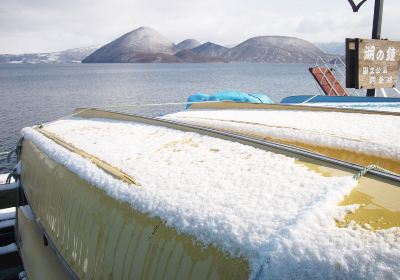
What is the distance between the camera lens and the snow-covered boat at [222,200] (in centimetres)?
153

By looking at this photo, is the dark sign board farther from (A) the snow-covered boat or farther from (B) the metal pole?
(A) the snow-covered boat

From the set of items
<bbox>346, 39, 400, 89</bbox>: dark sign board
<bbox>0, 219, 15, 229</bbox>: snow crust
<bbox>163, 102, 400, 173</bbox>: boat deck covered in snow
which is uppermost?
<bbox>346, 39, 400, 89</bbox>: dark sign board

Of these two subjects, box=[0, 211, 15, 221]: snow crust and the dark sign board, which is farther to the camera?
the dark sign board

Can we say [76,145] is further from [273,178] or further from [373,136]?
[373,136]

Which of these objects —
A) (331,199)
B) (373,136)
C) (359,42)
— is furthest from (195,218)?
(359,42)

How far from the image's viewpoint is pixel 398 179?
6.63ft

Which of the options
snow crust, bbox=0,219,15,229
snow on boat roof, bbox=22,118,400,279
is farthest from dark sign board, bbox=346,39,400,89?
snow crust, bbox=0,219,15,229

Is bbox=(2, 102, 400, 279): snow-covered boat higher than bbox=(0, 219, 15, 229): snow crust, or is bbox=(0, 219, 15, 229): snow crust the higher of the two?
bbox=(2, 102, 400, 279): snow-covered boat

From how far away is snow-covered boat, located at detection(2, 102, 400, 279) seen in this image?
1534mm

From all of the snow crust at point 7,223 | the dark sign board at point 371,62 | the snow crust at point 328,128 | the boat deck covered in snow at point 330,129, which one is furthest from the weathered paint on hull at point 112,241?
the dark sign board at point 371,62

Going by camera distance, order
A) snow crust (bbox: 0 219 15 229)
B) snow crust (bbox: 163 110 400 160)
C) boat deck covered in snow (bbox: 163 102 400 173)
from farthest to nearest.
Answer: snow crust (bbox: 0 219 15 229), snow crust (bbox: 163 110 400 160), boat deck covered in snow (bbox: 163 102 400 173)

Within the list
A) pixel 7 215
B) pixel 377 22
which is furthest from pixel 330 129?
pixel 377 22

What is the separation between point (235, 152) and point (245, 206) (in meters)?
1.01

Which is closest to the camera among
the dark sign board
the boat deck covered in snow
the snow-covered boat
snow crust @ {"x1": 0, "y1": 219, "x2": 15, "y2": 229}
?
the snow-covered boat
